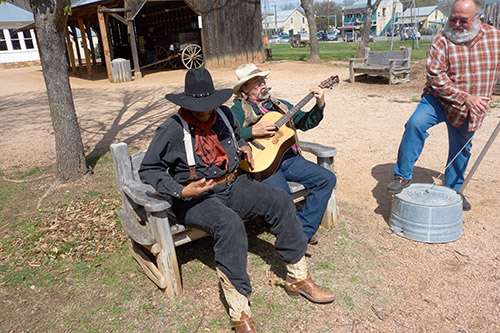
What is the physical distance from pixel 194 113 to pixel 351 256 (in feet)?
5.74

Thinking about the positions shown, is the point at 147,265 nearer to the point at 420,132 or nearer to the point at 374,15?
the point at 420,132

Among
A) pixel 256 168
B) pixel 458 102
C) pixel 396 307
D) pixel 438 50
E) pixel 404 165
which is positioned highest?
pixel 438 50

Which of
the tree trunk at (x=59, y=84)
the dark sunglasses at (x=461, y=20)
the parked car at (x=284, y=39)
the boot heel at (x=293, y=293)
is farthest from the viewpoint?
the parked car at (x=284, y=39)

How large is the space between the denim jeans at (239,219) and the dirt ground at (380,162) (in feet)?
2.38

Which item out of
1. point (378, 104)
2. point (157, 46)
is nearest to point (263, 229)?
point (378, 104)

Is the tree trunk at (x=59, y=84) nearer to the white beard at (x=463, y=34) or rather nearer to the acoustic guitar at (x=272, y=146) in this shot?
the acoustic guitar at (x=272, y=146)

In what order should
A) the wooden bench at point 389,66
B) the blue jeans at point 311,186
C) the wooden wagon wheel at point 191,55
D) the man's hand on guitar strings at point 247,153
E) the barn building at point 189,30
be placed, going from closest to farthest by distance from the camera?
the man's hand on guitar strings at point 247,153 → the blue jeans at point 311,186 → the wooden bench at point 389,66 → the barn building at point 189,30 → the wooden wagon wheel at point 191,55

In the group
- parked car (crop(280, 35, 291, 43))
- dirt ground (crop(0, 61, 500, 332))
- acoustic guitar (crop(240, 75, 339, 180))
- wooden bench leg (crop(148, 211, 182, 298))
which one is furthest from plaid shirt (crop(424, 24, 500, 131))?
parked car (crop(280, 35, 291, 43))

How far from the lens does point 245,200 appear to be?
2.85 metres

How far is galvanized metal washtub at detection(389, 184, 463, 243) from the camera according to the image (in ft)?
11.1

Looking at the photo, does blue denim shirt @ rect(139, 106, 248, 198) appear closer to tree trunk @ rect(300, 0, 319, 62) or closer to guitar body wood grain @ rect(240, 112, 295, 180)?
guitar body wood grain @ rect(240, 112, 295, 180)

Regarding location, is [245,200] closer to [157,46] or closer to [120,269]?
[120,269]

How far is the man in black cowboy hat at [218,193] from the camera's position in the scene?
254 cm

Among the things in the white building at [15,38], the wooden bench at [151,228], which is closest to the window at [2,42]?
the white building at [15,38]
